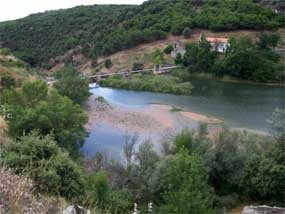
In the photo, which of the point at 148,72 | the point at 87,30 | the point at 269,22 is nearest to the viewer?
the point at 148,72

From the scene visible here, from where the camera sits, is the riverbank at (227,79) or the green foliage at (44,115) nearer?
the green foliage at (44,115)

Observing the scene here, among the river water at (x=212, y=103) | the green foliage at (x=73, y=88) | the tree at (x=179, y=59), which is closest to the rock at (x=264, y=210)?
the river water at (x=212, y=103)

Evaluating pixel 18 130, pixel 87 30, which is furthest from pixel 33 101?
pixel 87 30

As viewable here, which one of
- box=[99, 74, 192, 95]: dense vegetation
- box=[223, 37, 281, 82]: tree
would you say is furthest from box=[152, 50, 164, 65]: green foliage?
box=[223, 37, 281, 82]: tree

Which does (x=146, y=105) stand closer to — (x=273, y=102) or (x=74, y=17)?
(x=273, y=102)

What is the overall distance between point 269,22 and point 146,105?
117 ft

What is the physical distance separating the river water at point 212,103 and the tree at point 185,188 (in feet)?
31.5

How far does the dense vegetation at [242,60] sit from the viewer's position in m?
57.2

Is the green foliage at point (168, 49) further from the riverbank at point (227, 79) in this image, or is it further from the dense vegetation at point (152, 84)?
the dense vegetation at point (152, 84)

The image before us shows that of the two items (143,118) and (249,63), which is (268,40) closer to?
(249,63)

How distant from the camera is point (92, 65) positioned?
238ft

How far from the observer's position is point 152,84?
5238cm

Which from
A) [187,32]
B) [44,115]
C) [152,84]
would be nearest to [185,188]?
[44,115]

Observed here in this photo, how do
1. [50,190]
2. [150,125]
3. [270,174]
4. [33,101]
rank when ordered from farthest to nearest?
1. [150,125]
2. [33,101]
3. [270,174]
4. [50,190]
